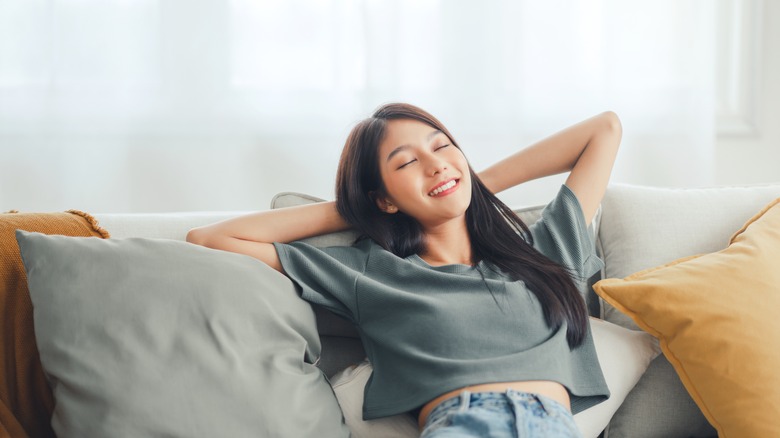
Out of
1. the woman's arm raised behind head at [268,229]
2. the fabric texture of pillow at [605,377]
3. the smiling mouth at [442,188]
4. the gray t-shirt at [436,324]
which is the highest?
the smiling mouth at [442,188]

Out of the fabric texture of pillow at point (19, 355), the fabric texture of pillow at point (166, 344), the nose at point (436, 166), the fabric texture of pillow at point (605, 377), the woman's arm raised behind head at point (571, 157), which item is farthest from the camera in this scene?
the woman's arm raised behind head at point (571, 157)

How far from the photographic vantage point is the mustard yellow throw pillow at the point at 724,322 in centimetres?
137

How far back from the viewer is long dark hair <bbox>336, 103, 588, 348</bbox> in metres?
1.56

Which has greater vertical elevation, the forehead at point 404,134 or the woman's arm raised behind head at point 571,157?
the forehead at point 404,134

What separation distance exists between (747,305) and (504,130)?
39.7 inches

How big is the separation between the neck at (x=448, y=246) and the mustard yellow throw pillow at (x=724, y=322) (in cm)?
29

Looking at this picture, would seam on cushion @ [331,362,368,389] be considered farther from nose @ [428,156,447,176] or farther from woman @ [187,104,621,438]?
nose @ [428,156,447,176]

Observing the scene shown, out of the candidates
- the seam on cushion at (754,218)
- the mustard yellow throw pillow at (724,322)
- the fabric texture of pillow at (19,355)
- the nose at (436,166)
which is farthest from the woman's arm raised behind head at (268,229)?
the seam on cushion at (754,218)

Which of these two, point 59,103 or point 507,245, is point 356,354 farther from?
point 59,103

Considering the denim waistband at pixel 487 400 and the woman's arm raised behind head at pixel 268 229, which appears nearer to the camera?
the denim waistband at pixel 487 400

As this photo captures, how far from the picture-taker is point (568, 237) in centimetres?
159

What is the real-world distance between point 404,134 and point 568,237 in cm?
40

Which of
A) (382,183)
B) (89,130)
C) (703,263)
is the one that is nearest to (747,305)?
(703,263)

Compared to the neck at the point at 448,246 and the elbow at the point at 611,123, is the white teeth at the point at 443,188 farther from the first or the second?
the elbow at the point at 611,123
